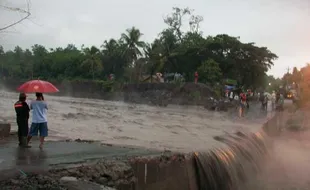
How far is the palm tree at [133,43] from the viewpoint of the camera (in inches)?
2677

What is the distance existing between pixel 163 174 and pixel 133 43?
60.5 metres

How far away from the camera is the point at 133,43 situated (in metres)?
68.7

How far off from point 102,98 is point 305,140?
37.6 m

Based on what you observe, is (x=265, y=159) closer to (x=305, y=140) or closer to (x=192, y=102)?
(x=305, y=140)

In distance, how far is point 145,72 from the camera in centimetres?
6675

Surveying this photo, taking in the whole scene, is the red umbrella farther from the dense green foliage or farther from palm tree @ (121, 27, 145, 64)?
palm tree @ (121, 27, 145, 64)

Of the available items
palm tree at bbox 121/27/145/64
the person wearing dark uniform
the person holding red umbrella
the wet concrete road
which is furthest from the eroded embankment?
palm tree at bbox 121/27/145/64

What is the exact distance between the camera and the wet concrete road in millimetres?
7336

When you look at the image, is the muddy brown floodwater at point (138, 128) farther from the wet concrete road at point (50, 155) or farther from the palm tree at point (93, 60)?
the palm tree at point (93, 60)

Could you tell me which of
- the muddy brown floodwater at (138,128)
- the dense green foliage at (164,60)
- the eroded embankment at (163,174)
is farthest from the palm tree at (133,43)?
the eroded embankment at (163,174)

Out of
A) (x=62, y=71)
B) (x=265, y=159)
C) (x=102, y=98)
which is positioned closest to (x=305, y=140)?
(x=265, y=159)

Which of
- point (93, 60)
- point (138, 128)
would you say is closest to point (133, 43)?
point (93, 60)

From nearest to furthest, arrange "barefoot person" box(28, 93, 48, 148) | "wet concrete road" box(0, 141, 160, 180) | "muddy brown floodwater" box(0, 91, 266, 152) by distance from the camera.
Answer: "wet concrete road" box(0, 141, 160, 180) < "barefoot person" box(28, 93, 48, 148) < "muddy brown floodwater" box(0, 91, 266, 152)

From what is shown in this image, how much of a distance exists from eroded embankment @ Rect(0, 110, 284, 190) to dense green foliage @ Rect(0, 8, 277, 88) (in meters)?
41.6
